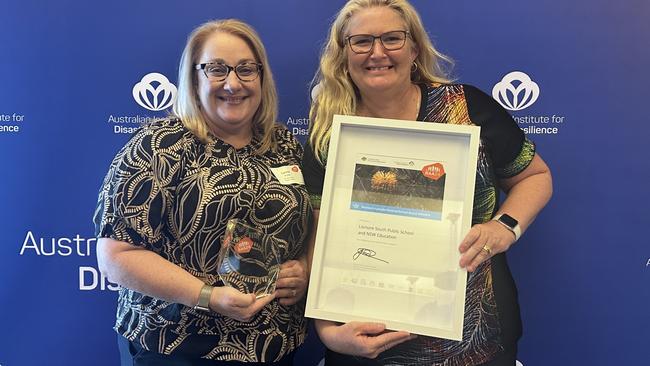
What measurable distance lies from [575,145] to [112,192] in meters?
1.54

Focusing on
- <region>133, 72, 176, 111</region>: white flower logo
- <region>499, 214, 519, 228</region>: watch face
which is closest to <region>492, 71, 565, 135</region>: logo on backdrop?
<region>499, 214, 519, 228</region>: watch face

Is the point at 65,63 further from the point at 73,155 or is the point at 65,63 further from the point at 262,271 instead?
the point at 262,271

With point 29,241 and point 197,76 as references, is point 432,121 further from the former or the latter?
point 29,241

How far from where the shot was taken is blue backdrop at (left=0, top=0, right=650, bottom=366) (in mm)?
1764

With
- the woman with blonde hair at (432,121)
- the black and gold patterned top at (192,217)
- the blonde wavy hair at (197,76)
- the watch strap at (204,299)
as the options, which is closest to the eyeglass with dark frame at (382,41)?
the woman with blonde hair at (432,121)

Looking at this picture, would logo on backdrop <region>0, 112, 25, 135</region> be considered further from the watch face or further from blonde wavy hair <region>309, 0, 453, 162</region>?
the watch face

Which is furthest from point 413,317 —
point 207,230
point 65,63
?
point 65,63

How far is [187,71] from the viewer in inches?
54.4

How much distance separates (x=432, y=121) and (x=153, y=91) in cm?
106

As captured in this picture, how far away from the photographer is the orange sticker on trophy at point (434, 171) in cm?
123

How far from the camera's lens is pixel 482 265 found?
4.40 feet

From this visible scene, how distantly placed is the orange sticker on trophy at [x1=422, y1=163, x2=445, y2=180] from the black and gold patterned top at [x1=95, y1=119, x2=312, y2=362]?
351mm

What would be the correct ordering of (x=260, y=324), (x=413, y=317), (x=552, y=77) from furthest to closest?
(x=552, y=77) < (x=260, y=324) < (x=413, y=317)

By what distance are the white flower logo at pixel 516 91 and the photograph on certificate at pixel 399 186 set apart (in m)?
0.71
